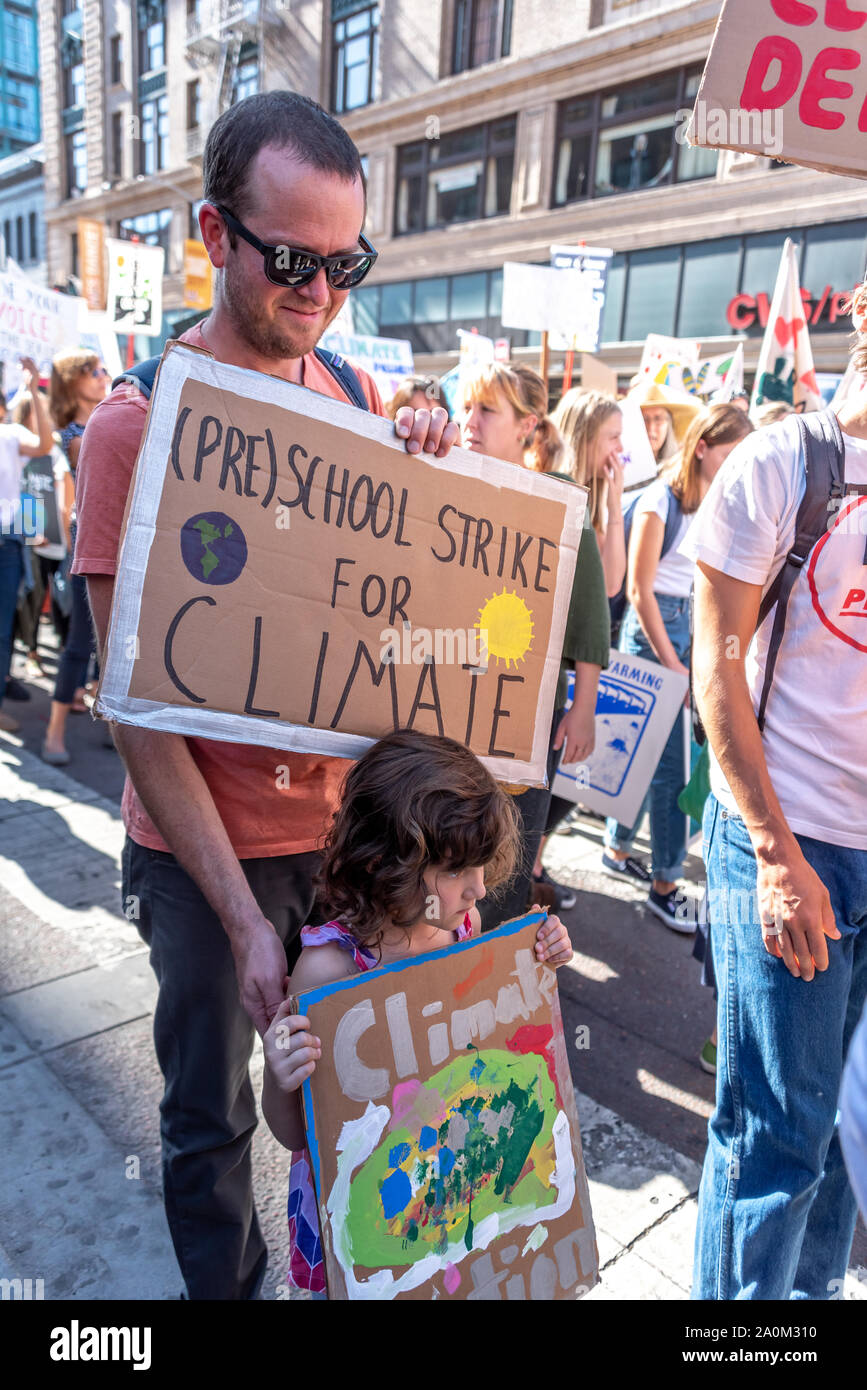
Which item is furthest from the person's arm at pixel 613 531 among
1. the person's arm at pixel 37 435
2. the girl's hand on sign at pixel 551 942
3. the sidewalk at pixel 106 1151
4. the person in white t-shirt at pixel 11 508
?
the person's arm at pixel 37 435

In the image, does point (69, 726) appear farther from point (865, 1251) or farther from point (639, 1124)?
point (865, 1251)

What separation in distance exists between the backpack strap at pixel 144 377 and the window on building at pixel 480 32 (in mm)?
22992

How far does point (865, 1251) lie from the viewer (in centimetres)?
212

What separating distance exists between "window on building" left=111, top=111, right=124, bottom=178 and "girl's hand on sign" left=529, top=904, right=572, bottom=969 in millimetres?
37246

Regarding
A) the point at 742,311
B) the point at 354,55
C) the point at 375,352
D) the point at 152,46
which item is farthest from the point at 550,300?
the point at 152,46

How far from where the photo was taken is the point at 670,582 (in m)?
3.90

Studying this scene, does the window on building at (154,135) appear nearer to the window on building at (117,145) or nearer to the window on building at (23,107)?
the window on building at (117,145)

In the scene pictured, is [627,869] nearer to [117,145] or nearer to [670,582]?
[670,582]

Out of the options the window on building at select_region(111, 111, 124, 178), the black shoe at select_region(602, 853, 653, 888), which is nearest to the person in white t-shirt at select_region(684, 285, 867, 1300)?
the black shoe at select_region(602, 853, 653, 888)

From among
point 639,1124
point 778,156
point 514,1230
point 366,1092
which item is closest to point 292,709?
point 366,1092

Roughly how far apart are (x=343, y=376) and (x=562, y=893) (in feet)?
8.76

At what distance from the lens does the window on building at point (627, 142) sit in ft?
55.8

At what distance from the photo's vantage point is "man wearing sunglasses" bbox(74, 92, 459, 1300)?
1.30m
